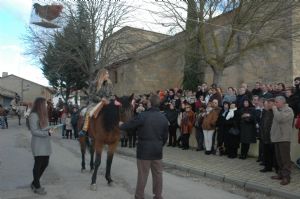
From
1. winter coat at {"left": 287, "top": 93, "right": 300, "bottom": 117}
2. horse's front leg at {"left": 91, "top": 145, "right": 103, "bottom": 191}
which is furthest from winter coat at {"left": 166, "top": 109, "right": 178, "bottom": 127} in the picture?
horse's front leg at {"left": 91, "top": 145, "right": 103, "bottom": 191}

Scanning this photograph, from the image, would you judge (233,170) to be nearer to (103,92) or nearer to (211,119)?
(211,119)

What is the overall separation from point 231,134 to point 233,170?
7.21 feet

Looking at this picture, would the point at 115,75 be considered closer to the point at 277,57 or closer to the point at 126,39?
the point at 126,39

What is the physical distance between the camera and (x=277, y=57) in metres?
29.3

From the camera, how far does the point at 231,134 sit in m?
14.2

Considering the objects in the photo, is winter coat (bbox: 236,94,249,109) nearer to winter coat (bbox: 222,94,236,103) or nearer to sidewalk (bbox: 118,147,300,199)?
winter coat (bbox: 222,94,236,103)

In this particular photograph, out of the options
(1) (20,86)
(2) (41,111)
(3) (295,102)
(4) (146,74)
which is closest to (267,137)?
(3) (295,102)

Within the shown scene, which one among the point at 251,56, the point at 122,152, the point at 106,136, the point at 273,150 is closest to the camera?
the point at 106,136

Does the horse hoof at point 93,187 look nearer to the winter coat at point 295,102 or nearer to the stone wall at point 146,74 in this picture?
the winter coat at point 295,102

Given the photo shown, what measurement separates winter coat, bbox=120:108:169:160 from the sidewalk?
3.40m

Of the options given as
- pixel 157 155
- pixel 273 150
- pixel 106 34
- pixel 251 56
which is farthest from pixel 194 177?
pixel 106 34

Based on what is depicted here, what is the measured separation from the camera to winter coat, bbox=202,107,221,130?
15.2 m

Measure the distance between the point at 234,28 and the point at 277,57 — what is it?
7783 millimetres

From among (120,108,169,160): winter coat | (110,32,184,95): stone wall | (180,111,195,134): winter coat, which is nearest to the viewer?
(120,108,169,160): winter coat
